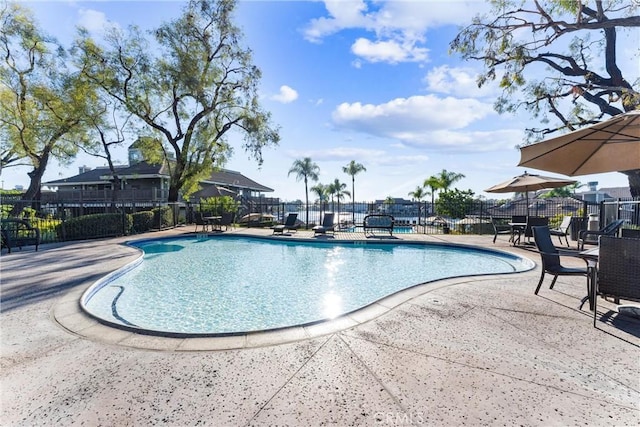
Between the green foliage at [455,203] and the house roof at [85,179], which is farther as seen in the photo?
the house roof at [85,179]

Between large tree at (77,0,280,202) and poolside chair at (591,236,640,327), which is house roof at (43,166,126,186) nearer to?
large tree at (77,0,280,202)

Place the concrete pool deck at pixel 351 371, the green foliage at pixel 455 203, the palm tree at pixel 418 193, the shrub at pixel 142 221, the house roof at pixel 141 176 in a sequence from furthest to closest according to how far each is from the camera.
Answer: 1. the palm tree at pixel 418 193
2. the house roof at pixel 141 176
3. the green foliage at pixel 455 203
4. the shrub at pixel 142 221
5. the concrete pool deck at pixel 351 371

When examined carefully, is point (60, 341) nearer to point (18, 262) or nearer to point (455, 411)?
point (455, 411)

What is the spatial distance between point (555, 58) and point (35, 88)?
25.9 m

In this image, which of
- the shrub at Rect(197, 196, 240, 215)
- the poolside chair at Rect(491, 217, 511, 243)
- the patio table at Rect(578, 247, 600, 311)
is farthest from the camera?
the shrub at Rect(197, 196, 240, 215)

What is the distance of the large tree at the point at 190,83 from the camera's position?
48.1 ft

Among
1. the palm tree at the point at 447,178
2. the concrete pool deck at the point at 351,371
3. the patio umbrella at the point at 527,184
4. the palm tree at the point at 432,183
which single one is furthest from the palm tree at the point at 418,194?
the concrete pool deck at the point at 351,371

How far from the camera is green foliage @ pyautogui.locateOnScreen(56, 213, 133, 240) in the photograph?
1052 cm

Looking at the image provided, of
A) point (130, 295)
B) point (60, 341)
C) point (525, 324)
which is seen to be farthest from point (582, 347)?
point (130, 295)

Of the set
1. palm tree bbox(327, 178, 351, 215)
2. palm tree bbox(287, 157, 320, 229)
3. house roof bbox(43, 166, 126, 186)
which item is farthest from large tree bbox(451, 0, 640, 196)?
house roof bbox(43, 166, 126, 186)

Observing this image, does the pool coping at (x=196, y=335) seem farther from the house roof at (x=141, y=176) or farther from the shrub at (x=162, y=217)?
the house roof at (x=141, y=176)

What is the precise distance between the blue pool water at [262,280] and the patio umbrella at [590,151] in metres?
2.51

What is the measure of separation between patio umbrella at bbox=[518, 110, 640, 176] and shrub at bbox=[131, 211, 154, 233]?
14.1m

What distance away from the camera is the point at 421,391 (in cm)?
211
